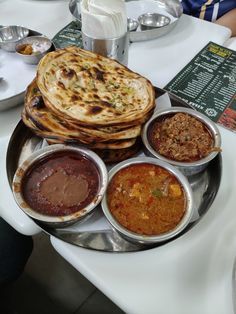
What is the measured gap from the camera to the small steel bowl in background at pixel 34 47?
1.35 metres

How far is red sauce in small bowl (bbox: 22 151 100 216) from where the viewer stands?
88cm

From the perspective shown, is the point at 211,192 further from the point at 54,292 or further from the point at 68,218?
the point at 54,292

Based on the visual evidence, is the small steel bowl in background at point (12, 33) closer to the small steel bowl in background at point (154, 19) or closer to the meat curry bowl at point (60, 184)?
the small steel bowl in background at point (154, 19)

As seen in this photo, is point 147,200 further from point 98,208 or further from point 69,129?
point 69,129

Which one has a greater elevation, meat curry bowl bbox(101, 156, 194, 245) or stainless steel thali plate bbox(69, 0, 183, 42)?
stainless steel thali plate bbox(69, 0, 183, 42)

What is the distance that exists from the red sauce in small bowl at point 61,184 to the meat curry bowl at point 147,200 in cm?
5

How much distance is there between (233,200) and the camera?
3.30ft

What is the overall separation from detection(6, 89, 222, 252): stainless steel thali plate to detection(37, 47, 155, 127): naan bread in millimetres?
148

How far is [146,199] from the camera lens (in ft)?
2.93

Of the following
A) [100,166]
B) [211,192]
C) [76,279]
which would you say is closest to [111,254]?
[100,166]

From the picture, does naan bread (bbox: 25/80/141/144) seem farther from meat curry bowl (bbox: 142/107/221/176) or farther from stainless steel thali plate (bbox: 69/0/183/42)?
stainless steel thali plate (bbox: 69/0/183/42)

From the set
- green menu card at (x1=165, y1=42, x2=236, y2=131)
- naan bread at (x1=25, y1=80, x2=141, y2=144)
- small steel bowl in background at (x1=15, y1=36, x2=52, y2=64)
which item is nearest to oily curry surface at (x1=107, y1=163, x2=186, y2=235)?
naan bread at (x1=25, y1=80, x2=141, y2=144)

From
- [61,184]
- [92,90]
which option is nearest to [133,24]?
[92,90]

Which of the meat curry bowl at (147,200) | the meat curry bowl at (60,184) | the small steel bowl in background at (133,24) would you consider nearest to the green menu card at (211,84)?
the small steel bowl in background at (133,24)
